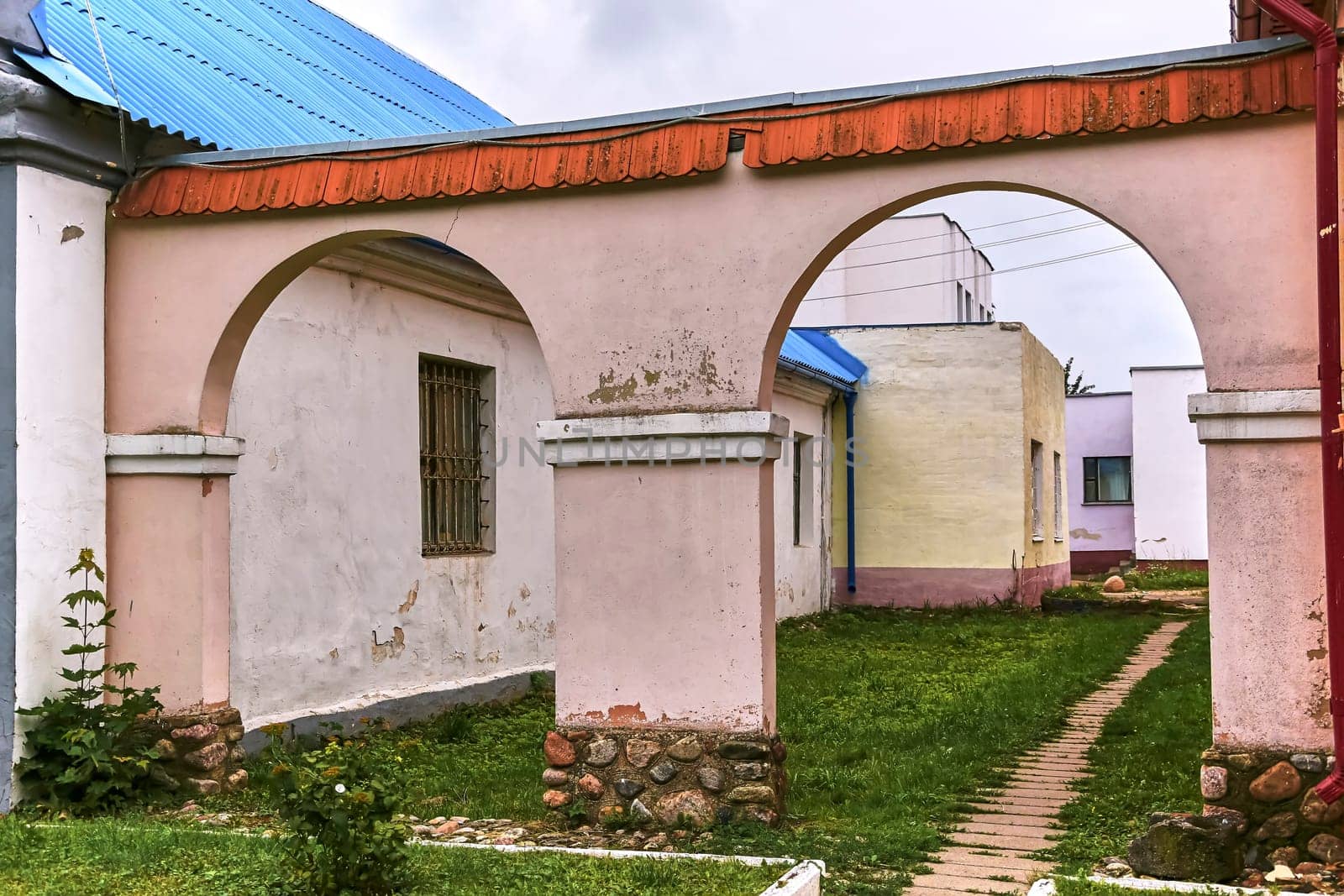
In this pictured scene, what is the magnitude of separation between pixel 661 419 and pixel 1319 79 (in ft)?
9.90

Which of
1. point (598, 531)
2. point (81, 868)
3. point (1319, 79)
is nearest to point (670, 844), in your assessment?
point (598, 531)

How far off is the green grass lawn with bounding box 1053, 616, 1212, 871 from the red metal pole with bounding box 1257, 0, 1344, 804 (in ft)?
3.70

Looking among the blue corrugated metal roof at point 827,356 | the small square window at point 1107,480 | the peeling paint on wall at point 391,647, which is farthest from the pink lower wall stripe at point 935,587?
the small square window at point 1107,480

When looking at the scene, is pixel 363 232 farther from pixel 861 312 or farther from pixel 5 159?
pixel 861 312

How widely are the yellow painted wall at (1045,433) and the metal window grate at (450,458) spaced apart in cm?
917

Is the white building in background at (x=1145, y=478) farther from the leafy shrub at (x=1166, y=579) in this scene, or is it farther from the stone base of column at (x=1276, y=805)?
the stone base of column at (x=1276, y=805)

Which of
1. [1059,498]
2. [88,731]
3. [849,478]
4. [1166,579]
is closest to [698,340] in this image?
[88,731]

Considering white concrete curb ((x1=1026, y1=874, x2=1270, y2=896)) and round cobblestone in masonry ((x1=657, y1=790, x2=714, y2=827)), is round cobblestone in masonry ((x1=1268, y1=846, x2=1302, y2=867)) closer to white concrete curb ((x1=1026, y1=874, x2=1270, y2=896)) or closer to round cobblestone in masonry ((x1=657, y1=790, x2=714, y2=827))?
white concrete curb ((x1=1026, y1=874, x2=1270, y2=896))

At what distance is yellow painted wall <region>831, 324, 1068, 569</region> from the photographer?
57.3 ft

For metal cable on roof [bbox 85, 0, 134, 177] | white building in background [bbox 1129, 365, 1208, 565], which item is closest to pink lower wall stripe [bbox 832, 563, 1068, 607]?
white building in background [bbox 1129, 365, 1208, 565]

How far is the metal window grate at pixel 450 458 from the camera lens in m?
10.1

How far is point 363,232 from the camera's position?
651cm

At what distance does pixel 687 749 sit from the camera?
5.92 meters

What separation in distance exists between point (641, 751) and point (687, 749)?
220 mm
